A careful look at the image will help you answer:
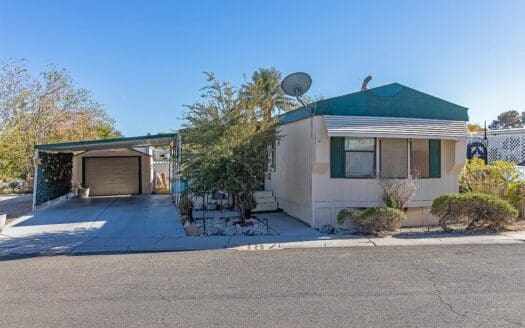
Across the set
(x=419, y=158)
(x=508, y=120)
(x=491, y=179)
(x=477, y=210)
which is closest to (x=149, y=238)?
(x=419, y=158)

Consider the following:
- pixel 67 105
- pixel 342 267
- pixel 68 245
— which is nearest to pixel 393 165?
pixel 342 267

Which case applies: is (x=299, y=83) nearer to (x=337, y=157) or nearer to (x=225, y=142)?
(x=337, y=157)

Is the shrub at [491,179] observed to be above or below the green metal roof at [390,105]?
below

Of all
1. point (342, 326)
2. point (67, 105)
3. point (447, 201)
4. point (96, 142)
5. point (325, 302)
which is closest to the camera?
point (342, 326)

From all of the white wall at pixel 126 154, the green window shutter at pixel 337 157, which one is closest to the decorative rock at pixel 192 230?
the green window shutter at pixel 337 157

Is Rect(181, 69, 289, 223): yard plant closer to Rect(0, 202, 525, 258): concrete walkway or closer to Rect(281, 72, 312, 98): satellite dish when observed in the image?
Rect(281, 72, 312, 98): satellite dish

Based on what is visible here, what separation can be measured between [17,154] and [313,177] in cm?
1188

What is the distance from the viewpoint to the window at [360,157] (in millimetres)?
11500

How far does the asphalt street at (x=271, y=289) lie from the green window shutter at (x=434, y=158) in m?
3.72

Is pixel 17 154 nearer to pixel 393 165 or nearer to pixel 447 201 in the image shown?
pixel 393 165

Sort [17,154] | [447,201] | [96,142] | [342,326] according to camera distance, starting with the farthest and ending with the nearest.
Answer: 1. [17,154]
2. [96,142]
3. [447,201]
4. [342,326]

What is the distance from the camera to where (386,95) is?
11656 millimetres

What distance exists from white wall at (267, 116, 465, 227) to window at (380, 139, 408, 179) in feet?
1.69

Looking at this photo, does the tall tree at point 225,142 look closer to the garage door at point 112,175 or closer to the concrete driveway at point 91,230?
the concrete driveway at point 91,230
